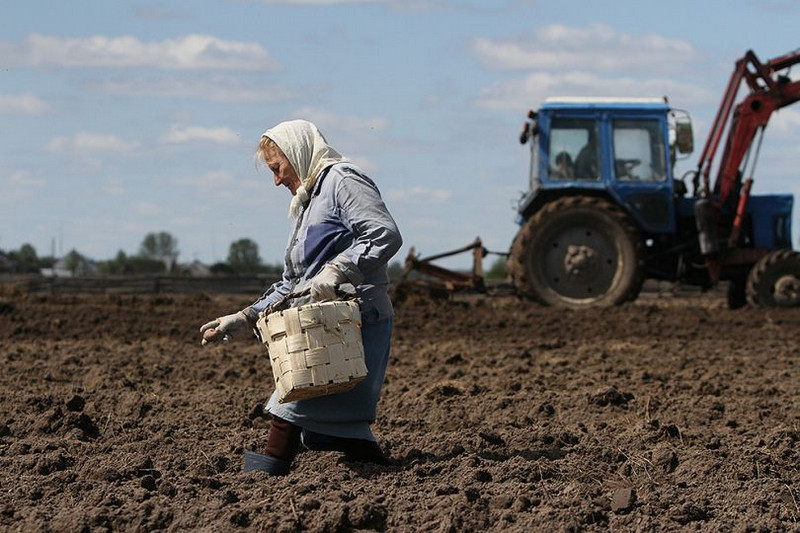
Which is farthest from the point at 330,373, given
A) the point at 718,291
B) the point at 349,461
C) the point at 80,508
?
the point at 718,291

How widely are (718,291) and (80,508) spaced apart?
20277 mm

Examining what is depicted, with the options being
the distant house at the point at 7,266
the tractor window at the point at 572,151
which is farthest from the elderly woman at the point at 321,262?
the distant house at the point at 7,266

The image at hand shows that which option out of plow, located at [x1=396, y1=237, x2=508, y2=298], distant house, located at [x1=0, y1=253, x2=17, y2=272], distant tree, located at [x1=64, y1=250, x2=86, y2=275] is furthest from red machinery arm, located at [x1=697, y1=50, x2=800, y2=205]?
distant tree, located at [x1=64, y1=250, x2=86, y2=275]

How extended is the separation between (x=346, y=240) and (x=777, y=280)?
1011 centimetres

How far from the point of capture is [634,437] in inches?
225

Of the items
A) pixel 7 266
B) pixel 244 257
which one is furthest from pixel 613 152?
pixel 7 266

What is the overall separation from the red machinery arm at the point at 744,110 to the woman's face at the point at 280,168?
9.98 m

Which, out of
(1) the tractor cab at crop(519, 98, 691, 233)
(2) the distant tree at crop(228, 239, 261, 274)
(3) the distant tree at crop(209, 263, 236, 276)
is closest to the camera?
(1) the tractor cab at crop(519, 98, 691, 233)

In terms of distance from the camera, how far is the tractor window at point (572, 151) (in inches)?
546

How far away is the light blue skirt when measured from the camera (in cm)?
468

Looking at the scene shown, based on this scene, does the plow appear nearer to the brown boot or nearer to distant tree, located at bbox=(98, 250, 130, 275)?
the brown boot

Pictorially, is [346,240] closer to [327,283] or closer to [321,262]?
[321,262]

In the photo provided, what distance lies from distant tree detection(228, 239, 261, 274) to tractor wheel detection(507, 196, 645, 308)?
2194 cm

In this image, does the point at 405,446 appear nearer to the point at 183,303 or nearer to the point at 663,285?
the point at 183,303
